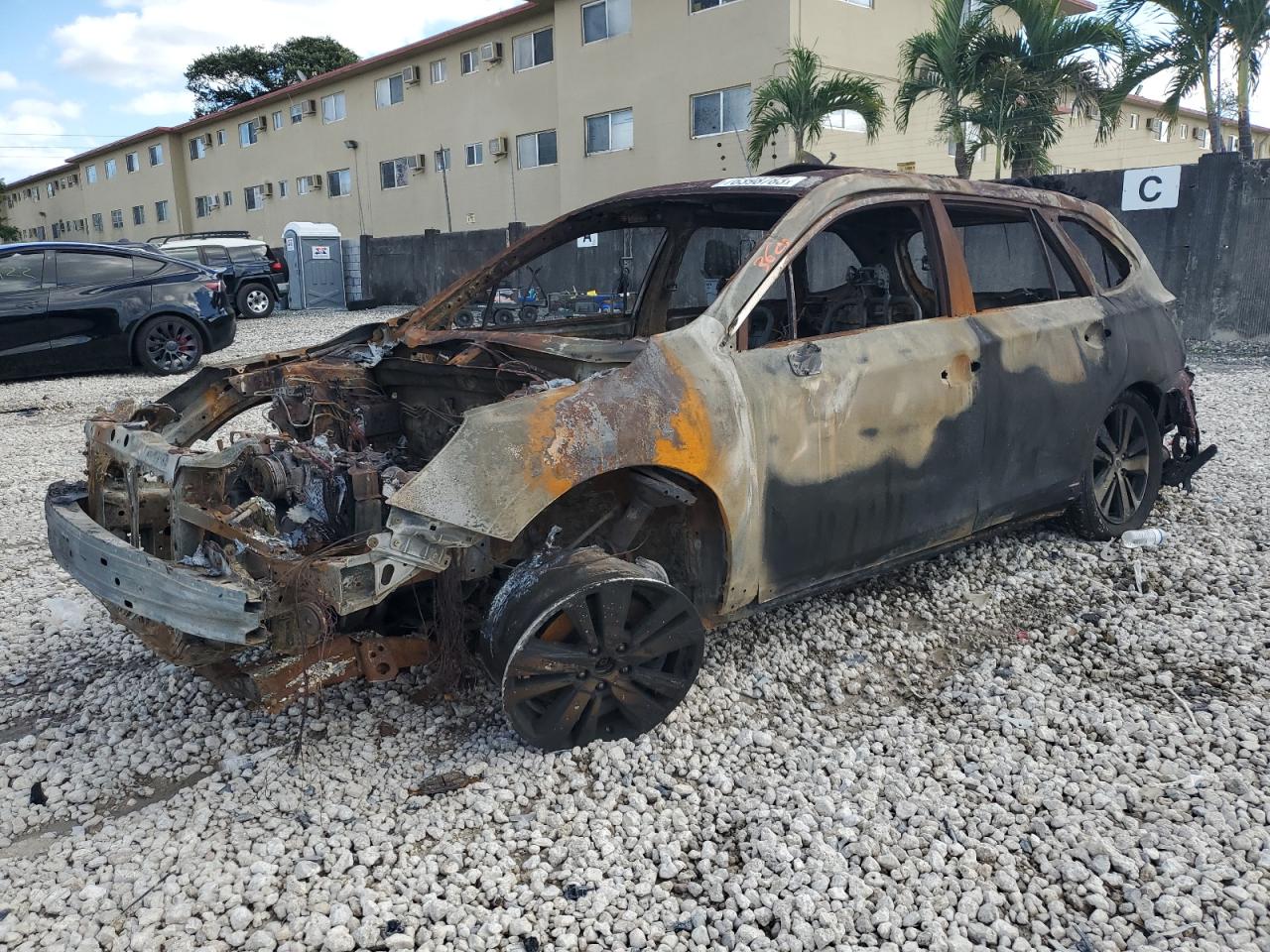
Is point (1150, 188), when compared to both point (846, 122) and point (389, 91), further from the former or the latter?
point (389, 91)

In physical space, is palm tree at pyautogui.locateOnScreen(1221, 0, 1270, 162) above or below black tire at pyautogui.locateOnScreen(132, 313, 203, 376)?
above

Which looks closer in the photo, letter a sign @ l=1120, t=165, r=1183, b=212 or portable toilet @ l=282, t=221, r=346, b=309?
letter a sign @ l=1120, t=165, r=1183, b=212

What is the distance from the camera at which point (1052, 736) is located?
3076 millimetres

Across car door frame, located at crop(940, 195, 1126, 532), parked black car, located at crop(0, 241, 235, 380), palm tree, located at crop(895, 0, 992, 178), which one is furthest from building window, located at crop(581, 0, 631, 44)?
car door frame, located at crop(940, 195, 1126, 532)

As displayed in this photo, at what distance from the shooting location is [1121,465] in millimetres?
4773

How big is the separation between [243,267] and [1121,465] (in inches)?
699

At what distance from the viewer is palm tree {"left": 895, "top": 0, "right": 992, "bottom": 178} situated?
534 inches

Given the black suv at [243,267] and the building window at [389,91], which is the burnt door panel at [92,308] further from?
the building window at [389,91]

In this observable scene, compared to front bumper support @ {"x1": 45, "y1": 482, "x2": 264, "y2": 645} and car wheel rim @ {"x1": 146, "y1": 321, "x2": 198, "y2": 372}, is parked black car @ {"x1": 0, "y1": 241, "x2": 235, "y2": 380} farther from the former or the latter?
front bumper support @ {"x1": 45, "y1": 482, "x2": 264, "y2": 645}

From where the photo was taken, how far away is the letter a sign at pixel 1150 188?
37.3ft

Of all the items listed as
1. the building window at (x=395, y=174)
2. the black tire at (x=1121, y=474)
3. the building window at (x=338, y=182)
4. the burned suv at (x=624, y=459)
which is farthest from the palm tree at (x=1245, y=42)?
the building window at (x=338, y=182)

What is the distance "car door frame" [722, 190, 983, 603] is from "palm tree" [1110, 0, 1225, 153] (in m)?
11.4

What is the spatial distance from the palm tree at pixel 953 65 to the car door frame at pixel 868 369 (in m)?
10.9

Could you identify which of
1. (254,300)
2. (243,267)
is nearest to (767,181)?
(243,267)
